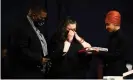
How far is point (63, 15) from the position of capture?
2.32 m

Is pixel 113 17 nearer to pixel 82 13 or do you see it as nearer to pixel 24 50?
pixel 82 13

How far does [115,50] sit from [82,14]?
0.39 m

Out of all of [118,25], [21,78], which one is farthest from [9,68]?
[118,25]

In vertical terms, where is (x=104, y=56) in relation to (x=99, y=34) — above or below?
below

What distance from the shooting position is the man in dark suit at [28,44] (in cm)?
230

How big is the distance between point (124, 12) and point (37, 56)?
775 millimetres

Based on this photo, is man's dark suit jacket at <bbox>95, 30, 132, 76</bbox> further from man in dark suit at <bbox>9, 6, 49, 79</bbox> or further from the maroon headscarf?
man in dark suit at <bbox>9, 6, 49, 79</bbox>

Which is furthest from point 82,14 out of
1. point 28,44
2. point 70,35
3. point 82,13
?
point 28,44

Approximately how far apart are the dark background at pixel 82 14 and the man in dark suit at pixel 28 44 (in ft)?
0.17

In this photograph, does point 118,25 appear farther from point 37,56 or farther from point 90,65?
point 37,56

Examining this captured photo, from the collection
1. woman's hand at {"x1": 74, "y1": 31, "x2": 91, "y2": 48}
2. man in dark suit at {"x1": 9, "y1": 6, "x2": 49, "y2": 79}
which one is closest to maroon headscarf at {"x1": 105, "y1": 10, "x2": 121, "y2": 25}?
woman's hand at {"x1": 74, "y1": 31, "x2": 91, "y2": 48}

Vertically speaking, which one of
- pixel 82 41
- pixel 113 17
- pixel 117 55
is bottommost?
pixel 117 55

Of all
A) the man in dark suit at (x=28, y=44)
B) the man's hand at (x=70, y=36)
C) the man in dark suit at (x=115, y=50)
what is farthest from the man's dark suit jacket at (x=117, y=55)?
the man in dark suit at (x=28, y=44)

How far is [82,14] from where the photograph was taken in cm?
234
